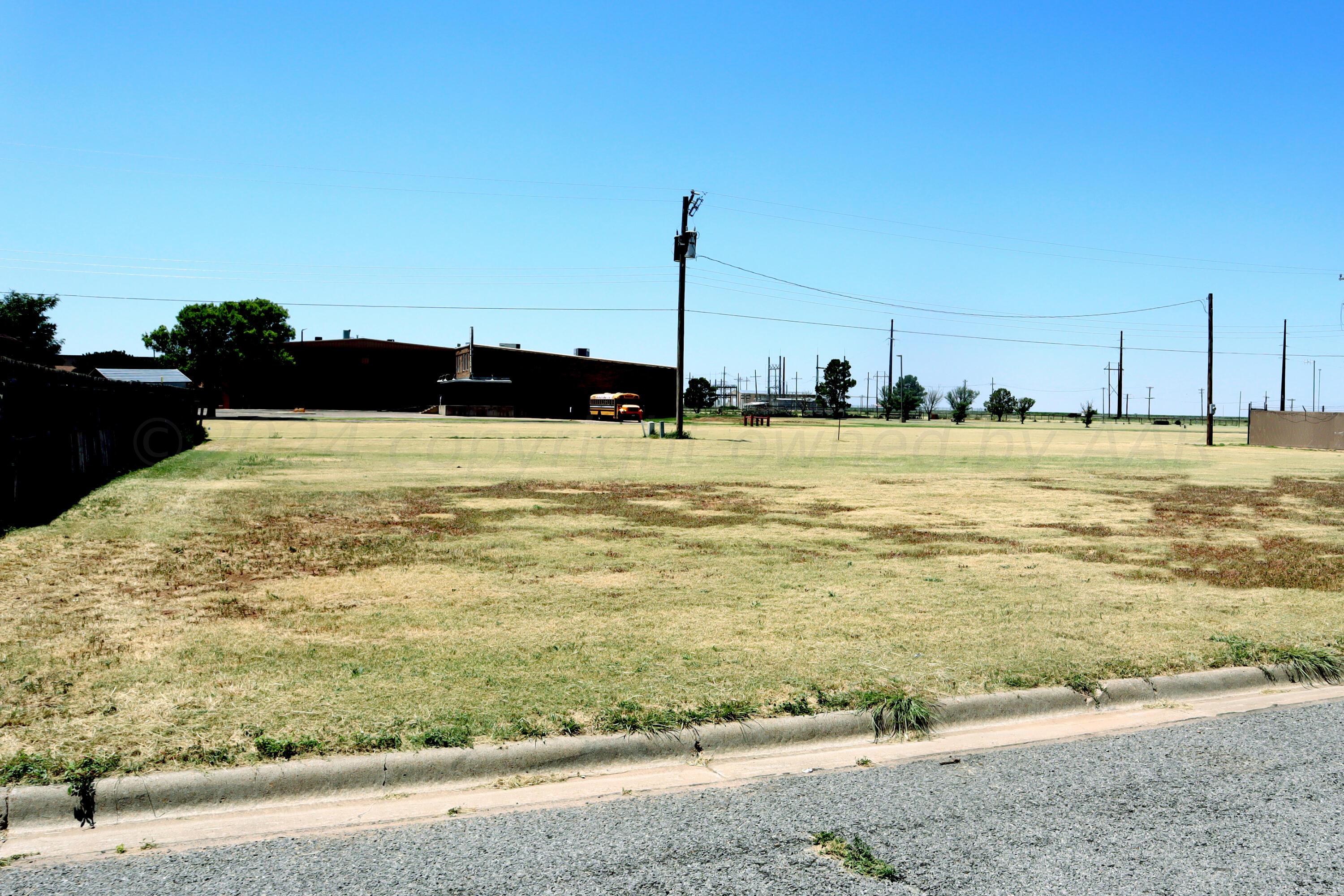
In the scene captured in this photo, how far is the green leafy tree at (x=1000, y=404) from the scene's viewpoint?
445 ft

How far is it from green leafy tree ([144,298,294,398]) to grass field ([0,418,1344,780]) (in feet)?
247

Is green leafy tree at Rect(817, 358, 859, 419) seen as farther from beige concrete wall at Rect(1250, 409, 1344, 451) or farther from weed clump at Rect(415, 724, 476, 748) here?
weed clump at Rect(415, 724, 476, 748)

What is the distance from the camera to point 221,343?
88.5m

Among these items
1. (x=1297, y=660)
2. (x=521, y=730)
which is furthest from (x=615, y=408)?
(x=521, y=730)

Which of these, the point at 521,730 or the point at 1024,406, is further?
the point at 1024,406

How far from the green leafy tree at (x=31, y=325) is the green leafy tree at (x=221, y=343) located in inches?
308

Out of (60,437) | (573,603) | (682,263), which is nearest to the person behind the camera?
(573,603)

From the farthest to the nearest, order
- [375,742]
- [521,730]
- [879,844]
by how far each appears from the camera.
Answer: [521,730] → [375,742] → [879,844]

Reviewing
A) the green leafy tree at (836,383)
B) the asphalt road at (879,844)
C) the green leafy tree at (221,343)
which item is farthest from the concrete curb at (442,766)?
the green leafy tree at (836,383)

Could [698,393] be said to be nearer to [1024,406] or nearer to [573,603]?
[1024,406]

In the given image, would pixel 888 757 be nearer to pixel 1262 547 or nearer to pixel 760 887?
pixel 760 887

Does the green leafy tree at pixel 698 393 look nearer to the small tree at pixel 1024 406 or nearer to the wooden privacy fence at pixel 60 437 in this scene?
the small tree at pixel 1024 406

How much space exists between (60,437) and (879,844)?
16472 millimetres

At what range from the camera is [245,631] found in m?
7.20
